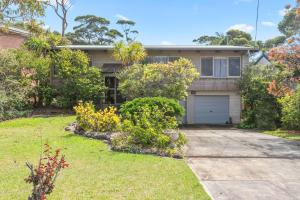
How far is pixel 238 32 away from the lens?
193ft

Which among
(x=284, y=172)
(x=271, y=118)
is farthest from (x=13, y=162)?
(x=271, y=118)

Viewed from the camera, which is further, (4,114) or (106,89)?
(106,89)

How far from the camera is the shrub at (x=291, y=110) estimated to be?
1889 centimetres

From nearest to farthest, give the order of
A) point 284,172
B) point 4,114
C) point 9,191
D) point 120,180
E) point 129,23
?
point 9,191 → point 120,180 → point 284,172 → point 4,114 → point 129,23

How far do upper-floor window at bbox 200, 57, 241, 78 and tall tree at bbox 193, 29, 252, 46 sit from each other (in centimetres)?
2828

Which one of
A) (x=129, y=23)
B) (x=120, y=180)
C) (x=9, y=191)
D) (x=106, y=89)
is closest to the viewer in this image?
(x=9, y=191)

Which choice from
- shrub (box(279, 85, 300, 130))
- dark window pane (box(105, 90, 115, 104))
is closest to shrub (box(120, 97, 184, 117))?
shrub (box(279, 85, 300, 130))

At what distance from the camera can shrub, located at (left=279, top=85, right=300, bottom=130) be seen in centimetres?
1889

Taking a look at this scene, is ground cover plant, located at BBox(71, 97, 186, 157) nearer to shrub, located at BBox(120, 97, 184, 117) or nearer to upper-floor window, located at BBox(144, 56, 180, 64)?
shrub, located at BBox(120, 97, 184, 117)

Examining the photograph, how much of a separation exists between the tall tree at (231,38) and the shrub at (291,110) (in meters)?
33.1

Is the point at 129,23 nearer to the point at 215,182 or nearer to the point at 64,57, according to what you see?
the point at 64,57

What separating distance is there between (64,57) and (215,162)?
15.1 meters

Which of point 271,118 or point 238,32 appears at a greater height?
point 238,32

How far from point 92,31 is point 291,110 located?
136ft
